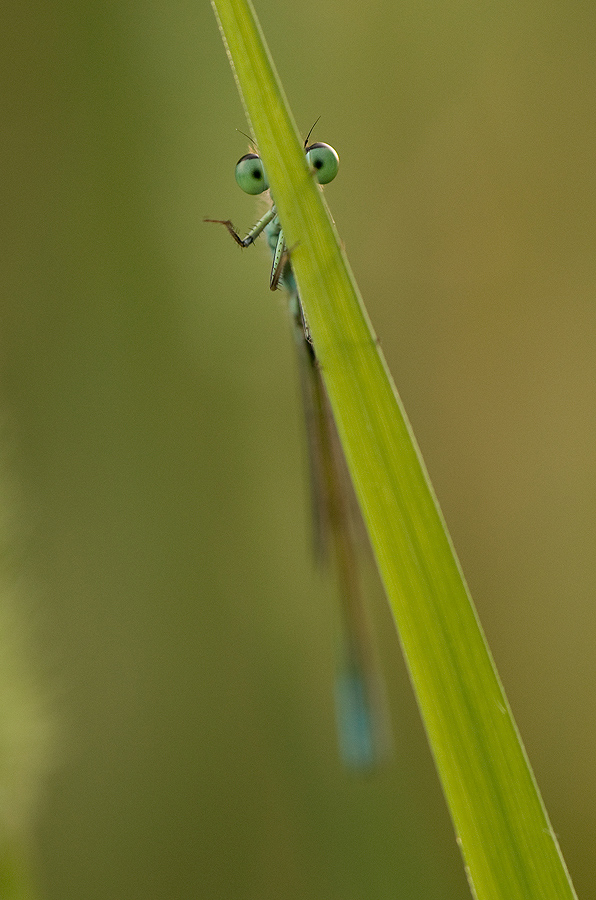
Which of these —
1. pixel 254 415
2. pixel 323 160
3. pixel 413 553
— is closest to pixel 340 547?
pixel 254 415

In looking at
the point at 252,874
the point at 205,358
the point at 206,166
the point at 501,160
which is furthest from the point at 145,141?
the point at 252,874

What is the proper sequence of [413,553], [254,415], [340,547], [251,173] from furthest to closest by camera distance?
[254,415], [340,547], [251,173], [413,553]

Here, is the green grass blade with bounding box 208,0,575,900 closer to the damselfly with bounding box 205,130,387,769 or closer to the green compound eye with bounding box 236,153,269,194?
the green compound eye with bounding box 236,153,269,194

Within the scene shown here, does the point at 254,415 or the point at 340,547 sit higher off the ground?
the point at 254,415

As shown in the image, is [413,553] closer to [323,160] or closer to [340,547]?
[323,160]

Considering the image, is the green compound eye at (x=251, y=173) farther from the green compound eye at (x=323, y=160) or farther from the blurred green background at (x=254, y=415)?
the blurred green background at (x=254, y=415)
